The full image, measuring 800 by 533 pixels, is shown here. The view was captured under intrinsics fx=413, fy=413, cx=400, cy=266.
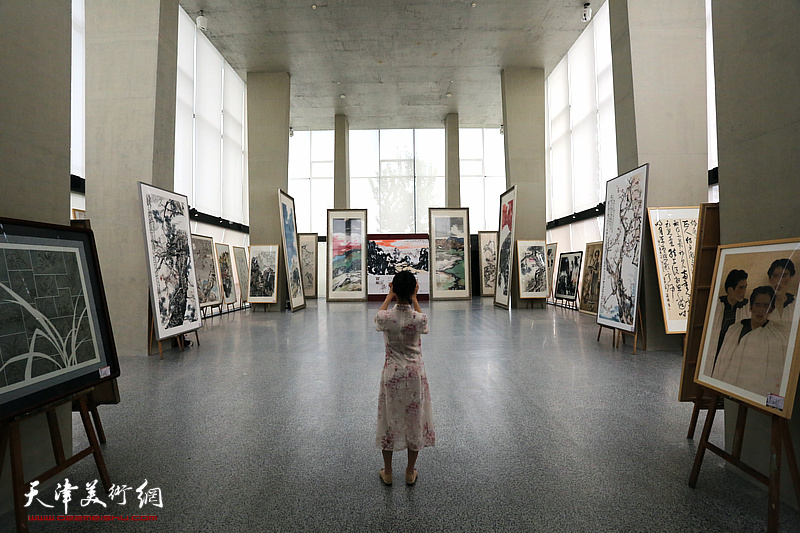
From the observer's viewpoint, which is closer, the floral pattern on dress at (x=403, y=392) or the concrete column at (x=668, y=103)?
the floral pattern on dress at (x=403, y=392)

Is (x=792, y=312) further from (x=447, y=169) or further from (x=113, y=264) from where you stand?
(x=447, y=169)

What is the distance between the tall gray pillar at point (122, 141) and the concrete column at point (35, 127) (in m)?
4.03

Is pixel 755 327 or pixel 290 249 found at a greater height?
pixel 290 249

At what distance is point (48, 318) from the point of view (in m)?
2.54

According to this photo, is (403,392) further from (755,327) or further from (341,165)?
(341,165)

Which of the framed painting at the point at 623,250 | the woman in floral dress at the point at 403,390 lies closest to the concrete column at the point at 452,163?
the framed painting at the point at 623,250

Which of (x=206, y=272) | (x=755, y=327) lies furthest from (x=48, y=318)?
(x=206, y=272)

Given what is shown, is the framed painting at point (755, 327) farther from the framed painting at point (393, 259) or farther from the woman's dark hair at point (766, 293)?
the framed painting at point (393, 259)

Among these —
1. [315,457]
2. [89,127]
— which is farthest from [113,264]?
[315,457]

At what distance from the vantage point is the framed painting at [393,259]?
720 inches

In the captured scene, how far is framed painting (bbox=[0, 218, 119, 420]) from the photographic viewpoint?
2285 millimetres

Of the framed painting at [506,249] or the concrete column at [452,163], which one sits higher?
the concrete column at [452,163]

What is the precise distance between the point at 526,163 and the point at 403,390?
1332 cm

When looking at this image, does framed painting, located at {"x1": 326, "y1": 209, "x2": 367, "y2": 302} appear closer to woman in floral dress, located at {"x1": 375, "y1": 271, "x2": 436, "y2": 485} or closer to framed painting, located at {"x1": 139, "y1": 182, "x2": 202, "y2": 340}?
framed painting, located at {"x1": 139, "y1": 182, "x2": 202, "y2": 340}
